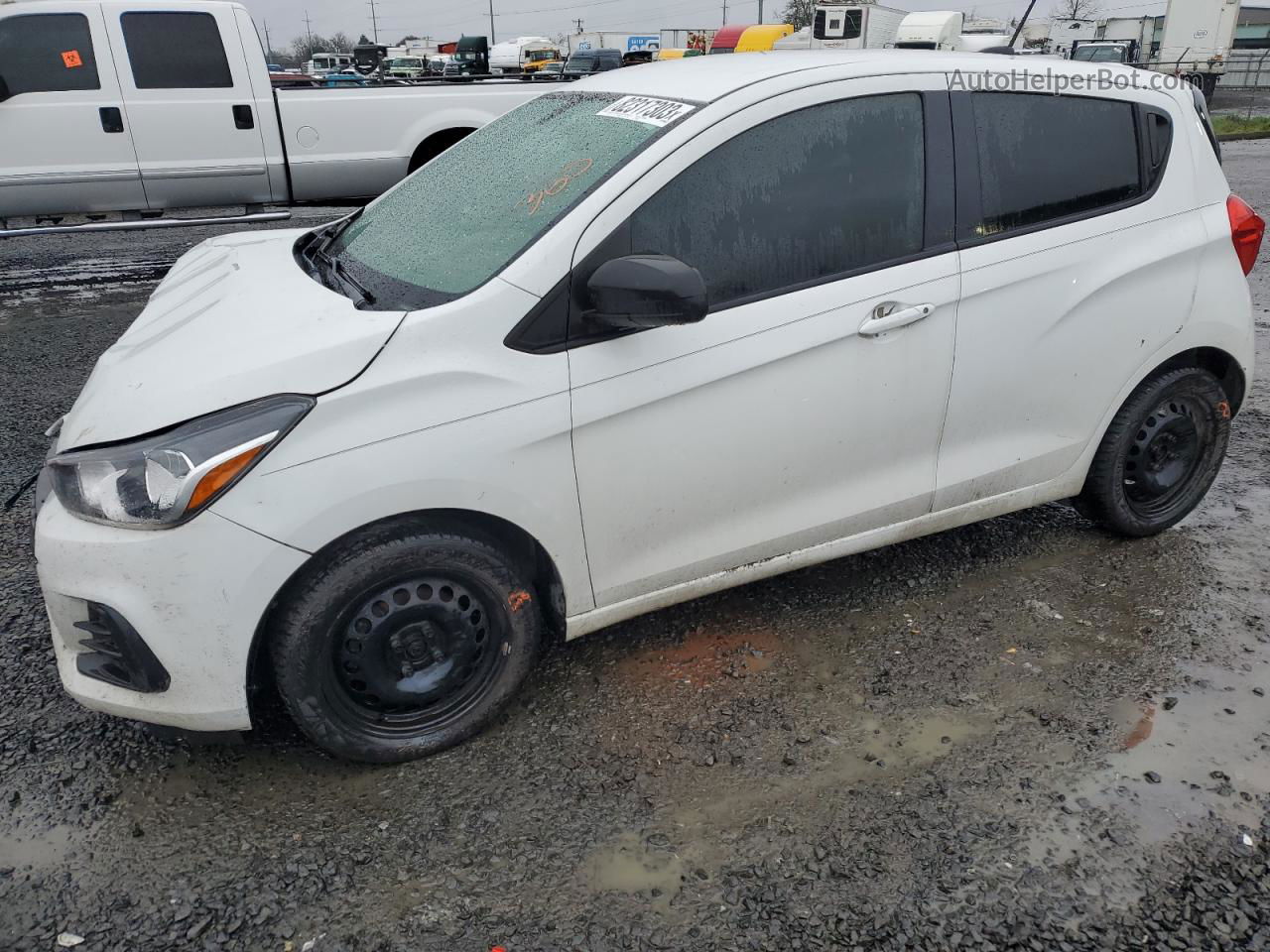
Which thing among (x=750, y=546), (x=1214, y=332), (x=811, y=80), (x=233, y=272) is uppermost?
(x=811, y=80)

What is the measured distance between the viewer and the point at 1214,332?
3596 millimetres

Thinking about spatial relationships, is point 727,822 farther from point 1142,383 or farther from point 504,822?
point 1142,383

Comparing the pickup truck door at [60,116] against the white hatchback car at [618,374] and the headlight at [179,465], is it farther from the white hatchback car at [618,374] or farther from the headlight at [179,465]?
the headlight at [179,465]

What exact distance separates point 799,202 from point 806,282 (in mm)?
236

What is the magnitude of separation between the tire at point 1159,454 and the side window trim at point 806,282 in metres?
1.13

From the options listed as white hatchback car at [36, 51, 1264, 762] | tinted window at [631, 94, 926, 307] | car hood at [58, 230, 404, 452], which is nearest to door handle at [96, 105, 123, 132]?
white hatchback car at [36, 51, 1264, 762]

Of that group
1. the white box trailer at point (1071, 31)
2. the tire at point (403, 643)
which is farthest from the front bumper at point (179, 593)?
the white box trailer at point (1071, 31)

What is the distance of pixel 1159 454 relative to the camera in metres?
3.76

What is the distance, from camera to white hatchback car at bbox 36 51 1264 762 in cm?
238

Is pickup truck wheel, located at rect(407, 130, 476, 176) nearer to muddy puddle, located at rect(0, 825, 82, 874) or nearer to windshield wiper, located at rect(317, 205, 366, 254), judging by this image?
windshield wiper, located at rect(317, 205, 366, 254)

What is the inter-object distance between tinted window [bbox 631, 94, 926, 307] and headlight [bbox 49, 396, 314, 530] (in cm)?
106

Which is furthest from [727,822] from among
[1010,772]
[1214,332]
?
[1214,332]

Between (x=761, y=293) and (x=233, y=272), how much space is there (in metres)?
1.73

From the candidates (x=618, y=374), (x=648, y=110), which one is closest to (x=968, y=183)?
(x=648, y=110)
